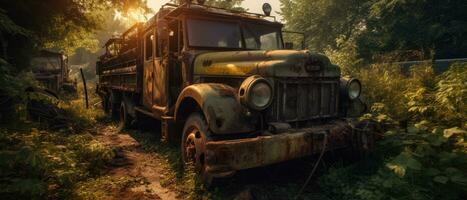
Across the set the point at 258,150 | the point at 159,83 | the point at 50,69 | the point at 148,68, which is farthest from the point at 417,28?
the point at 50,69

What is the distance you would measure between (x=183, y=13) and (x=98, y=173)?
109 inches

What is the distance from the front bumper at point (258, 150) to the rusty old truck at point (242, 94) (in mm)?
10

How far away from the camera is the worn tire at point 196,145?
3881mm

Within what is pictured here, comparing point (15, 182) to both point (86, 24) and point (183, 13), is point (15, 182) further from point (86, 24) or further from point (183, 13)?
point (86, 24)

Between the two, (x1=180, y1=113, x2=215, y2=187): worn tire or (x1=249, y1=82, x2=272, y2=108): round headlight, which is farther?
(x1=180, y1=113, x2=215, y2=187): worn tire

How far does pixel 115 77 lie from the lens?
9.43 metres

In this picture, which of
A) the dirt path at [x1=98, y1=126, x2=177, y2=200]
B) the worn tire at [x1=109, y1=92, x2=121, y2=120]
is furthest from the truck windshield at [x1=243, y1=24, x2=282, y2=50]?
the worn tire at [x1=109, y1=92, x2=121, y2=120]

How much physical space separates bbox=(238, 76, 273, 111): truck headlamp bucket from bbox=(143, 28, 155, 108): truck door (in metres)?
3.33

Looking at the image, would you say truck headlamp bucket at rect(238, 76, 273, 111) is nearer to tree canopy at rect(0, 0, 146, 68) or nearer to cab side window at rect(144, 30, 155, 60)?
cab side window at rect(144, 30, 155, 60)

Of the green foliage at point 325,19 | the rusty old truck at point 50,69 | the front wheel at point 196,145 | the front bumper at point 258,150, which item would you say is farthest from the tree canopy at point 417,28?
the rusty old truck at point 50,69

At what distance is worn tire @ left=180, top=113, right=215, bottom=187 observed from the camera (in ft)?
12.7

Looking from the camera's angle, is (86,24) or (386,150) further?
(86,24)

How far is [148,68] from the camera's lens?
260 inches

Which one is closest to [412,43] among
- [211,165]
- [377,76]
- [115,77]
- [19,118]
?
[377,76]
